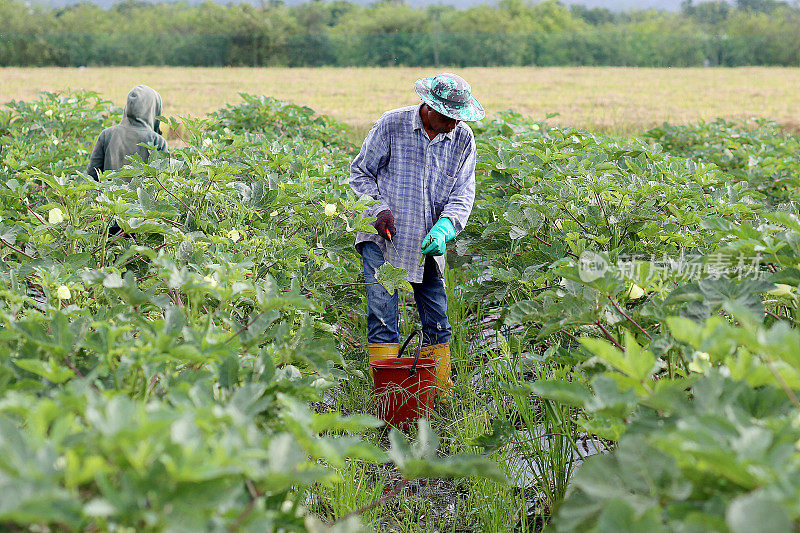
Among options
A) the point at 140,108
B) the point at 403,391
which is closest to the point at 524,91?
the point at 140,108

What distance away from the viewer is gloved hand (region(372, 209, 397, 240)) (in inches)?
121

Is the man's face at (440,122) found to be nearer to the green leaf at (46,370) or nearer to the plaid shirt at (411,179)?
the plaid shirt at (411,179)

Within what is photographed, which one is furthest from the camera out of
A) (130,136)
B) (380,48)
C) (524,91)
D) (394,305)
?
(380,48)

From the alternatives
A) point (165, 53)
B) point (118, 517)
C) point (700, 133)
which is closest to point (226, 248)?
point (118, 517)

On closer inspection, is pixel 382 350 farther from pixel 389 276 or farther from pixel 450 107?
pixel 450 107

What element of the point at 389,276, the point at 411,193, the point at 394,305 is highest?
the point at 411,193

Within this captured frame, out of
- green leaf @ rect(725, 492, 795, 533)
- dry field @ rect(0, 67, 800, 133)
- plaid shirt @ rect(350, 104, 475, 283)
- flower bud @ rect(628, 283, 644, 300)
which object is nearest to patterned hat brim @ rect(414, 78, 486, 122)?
plaid shirt @ rect(350, 104, 475, 283)

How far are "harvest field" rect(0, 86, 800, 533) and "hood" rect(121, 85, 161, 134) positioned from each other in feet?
1.91

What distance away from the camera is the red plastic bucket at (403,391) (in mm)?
2906

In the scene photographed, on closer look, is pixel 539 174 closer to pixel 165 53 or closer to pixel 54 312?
pixel 54 312

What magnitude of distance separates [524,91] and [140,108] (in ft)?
60.9

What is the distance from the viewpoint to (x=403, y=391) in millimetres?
2900

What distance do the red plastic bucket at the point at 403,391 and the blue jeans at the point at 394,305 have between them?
10.0 inches

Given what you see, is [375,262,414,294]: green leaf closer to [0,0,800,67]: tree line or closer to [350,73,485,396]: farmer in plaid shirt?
[350,73,485,396]: farmer in plaid shirt
